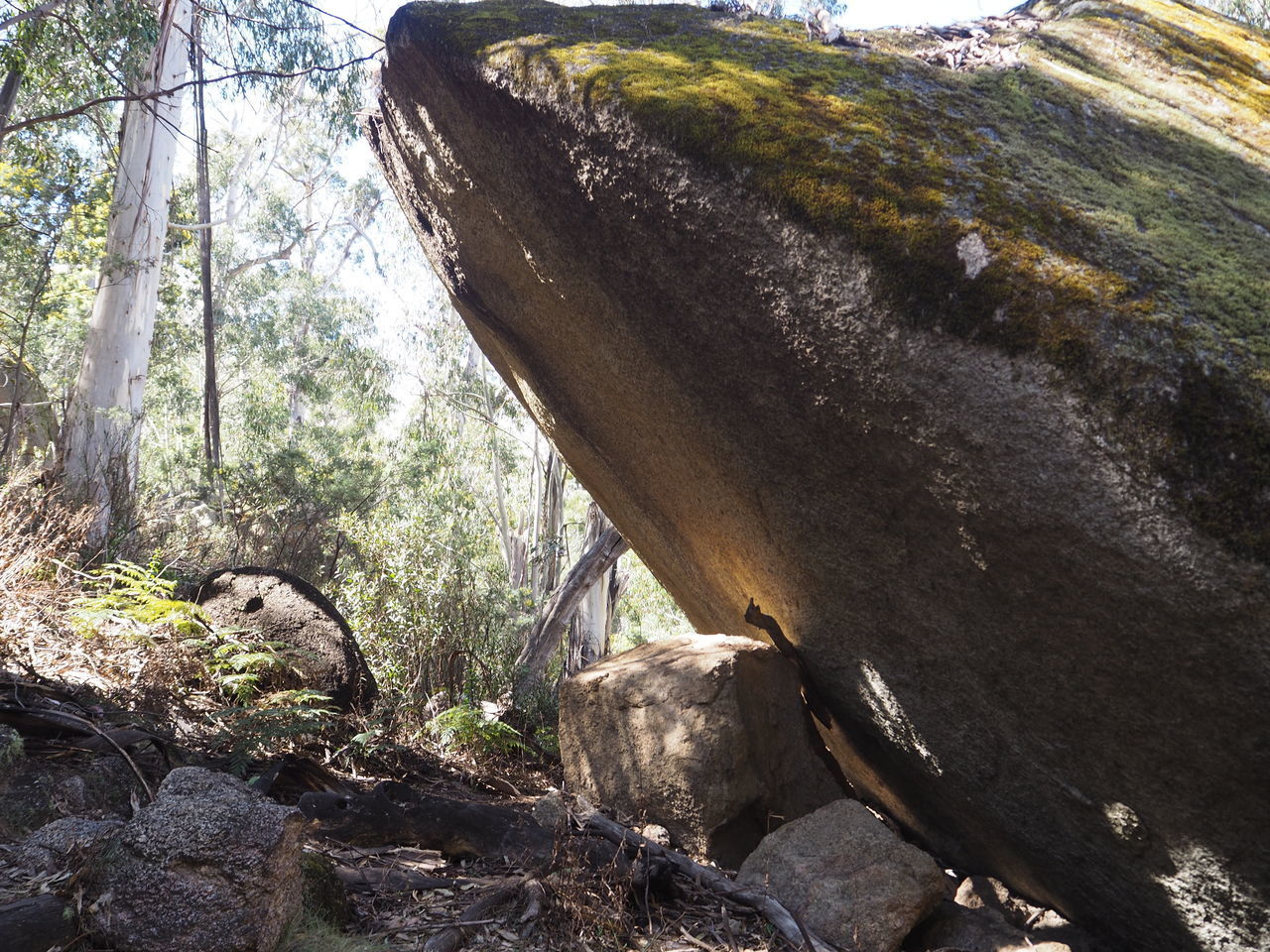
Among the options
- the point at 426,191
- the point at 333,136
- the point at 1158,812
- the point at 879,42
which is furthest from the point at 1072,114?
the point at 333,136

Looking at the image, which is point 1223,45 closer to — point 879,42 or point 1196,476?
point 879,42

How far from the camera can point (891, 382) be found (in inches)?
106

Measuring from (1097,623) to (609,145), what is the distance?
2124 millimetres

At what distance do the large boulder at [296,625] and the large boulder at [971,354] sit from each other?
240 centimetres

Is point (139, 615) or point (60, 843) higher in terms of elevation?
point (60, 843)

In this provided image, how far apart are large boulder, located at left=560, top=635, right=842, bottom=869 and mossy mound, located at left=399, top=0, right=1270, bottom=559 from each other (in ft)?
7.22

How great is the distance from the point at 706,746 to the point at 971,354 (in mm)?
2263

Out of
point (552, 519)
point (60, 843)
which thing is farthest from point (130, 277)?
point (60, 843)

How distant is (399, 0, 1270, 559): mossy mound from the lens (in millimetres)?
2271

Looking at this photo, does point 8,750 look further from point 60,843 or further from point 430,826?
point 430,826

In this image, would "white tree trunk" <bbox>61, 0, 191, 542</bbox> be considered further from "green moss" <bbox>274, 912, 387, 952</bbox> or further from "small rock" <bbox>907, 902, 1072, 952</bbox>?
"small rock" <bbox>907, 902, 1072, 952</bbox>

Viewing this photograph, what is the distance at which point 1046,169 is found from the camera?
2.80 meters

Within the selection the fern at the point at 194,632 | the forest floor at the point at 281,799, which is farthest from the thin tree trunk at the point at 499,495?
the forest floor at the point at 281,799

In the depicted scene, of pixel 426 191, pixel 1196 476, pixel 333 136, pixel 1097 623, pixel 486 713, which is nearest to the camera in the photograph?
pixel 1196 476
